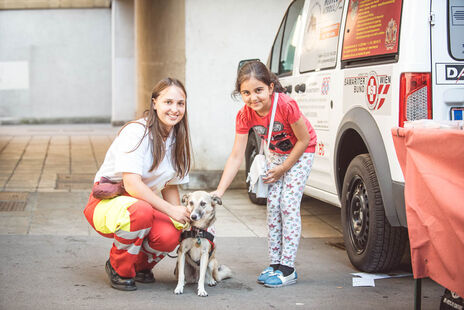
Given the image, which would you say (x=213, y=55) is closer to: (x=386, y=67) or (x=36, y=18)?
(x=386, y=67)

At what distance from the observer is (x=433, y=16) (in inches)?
181

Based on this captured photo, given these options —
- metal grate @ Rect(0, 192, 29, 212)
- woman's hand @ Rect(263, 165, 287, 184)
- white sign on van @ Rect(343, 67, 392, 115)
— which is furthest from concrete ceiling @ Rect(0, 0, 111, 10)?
woman's hand @ Rect(263, 165, 287, 184)

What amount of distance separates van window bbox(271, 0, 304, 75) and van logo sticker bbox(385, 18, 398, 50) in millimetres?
2172

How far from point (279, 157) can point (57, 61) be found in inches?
735

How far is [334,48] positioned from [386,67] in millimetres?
1133

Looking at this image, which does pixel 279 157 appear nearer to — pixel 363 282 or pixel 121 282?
pixel 363 282

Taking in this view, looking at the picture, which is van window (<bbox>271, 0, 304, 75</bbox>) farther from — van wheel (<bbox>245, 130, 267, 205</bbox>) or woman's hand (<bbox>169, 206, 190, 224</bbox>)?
woman's hand (<bbox>169, 206, 190, 224</bbox>)

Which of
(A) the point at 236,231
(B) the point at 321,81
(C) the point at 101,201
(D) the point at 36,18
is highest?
(D) the point at 36,18

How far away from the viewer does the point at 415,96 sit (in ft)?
15.0

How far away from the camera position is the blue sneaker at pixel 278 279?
4.93 m

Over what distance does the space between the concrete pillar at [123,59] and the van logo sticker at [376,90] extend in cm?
1617

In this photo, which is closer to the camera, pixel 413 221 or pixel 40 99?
pixel 413 221

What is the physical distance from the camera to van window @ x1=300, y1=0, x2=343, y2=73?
5932mm

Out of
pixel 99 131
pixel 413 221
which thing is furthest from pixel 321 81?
pixel 99 131
